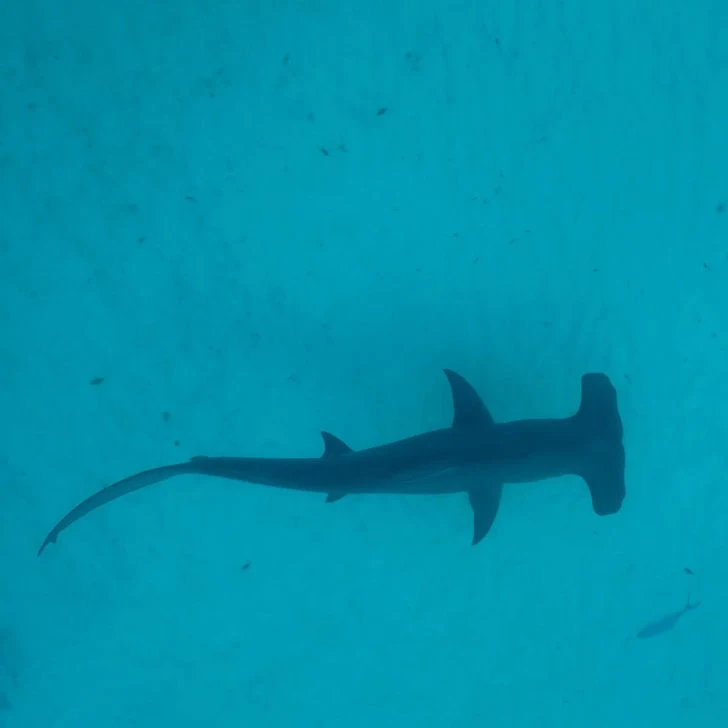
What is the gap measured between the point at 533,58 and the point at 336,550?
9.91ft

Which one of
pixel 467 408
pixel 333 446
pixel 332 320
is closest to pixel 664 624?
pixel 467 408

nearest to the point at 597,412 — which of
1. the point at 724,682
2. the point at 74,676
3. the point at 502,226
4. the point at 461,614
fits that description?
the point at 502,226

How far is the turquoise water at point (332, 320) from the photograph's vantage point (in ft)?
8.78

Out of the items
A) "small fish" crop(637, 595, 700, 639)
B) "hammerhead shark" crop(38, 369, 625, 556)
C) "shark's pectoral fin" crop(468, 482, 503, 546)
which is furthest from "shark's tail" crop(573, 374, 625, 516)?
"small fish" crop(637, 595, 700, 639)

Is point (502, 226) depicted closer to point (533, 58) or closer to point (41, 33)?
point (533, 58)

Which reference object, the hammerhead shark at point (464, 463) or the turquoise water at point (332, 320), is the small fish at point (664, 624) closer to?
the turquoise water at point (332, 320)

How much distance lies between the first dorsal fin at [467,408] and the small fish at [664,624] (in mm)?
2399

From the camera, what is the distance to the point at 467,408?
96.4 inches

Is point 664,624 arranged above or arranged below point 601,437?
below

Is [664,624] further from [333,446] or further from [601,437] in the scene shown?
[333,446]

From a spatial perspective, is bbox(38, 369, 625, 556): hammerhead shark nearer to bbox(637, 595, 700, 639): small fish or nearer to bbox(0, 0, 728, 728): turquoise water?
bbox(0, 0, 728, 728): turquoise water

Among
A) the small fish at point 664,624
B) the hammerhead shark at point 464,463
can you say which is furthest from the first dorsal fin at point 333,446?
the small fish at point 664,624

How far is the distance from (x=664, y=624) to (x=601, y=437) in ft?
6.90

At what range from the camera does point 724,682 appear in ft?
13.0
